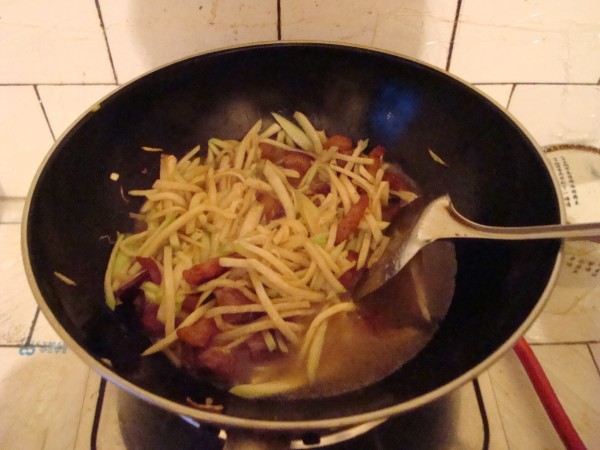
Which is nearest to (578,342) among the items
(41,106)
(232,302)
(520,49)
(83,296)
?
(520,49)

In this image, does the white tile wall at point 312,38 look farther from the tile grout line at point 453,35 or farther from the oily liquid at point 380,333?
the oily liquid at point 380,333

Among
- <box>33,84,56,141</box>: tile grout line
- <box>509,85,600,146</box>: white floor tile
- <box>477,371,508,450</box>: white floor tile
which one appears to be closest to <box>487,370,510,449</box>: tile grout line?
<box>477,371,508,450</box>: white floor tile

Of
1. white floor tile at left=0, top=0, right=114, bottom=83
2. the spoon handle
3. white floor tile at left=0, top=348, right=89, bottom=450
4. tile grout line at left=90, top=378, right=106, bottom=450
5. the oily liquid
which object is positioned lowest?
white floor tile at left=0, top=348, right=89, bottom=450

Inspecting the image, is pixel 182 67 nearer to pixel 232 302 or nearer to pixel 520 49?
pixel 232 302

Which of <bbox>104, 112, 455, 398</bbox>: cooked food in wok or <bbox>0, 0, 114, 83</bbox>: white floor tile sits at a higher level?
<bbox>0, 0, 114, 83</bbox>: white floor tile

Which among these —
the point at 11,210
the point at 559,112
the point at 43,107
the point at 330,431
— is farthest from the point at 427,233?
the point at 11,210

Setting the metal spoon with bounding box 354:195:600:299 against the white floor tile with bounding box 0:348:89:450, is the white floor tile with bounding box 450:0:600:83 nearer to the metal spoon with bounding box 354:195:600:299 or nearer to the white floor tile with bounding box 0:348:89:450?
the metal spoon with bounding box 354:195:600:299

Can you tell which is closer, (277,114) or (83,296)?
(83,296)
